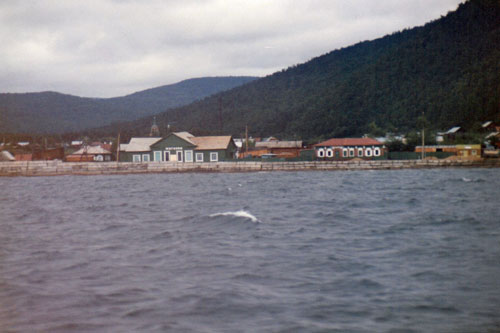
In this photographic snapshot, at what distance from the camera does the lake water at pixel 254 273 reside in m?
5.85

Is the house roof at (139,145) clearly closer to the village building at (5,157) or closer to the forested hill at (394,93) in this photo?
the forested hill at (394,93)

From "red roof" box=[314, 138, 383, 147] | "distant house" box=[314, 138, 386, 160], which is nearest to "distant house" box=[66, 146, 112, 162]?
"distant house" box=[314, 138, 386, 160]

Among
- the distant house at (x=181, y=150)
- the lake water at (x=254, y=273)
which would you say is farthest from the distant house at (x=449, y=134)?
the lake water at (x=254, y=273)

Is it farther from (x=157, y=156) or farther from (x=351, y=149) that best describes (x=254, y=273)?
(x=351, y=149)

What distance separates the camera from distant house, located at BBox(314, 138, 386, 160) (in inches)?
2461

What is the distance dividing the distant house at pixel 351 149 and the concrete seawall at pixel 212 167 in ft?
34.0

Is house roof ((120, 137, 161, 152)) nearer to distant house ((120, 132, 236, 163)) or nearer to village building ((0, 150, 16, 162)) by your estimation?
distant house ((120, 132, 236, 163))

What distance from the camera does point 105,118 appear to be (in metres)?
180

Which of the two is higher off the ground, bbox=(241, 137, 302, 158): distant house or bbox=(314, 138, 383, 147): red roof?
bbox=(314, 138, 383, 147): red roof

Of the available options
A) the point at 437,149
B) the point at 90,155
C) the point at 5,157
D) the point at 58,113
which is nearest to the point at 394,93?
the point at 437,149

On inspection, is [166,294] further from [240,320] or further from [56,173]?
[56,173]

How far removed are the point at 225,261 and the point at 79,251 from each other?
10.1ft

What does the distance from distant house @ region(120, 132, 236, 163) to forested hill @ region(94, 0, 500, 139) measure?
16812 millimetres

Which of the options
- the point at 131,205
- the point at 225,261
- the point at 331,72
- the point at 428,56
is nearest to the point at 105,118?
the point at 331,72
